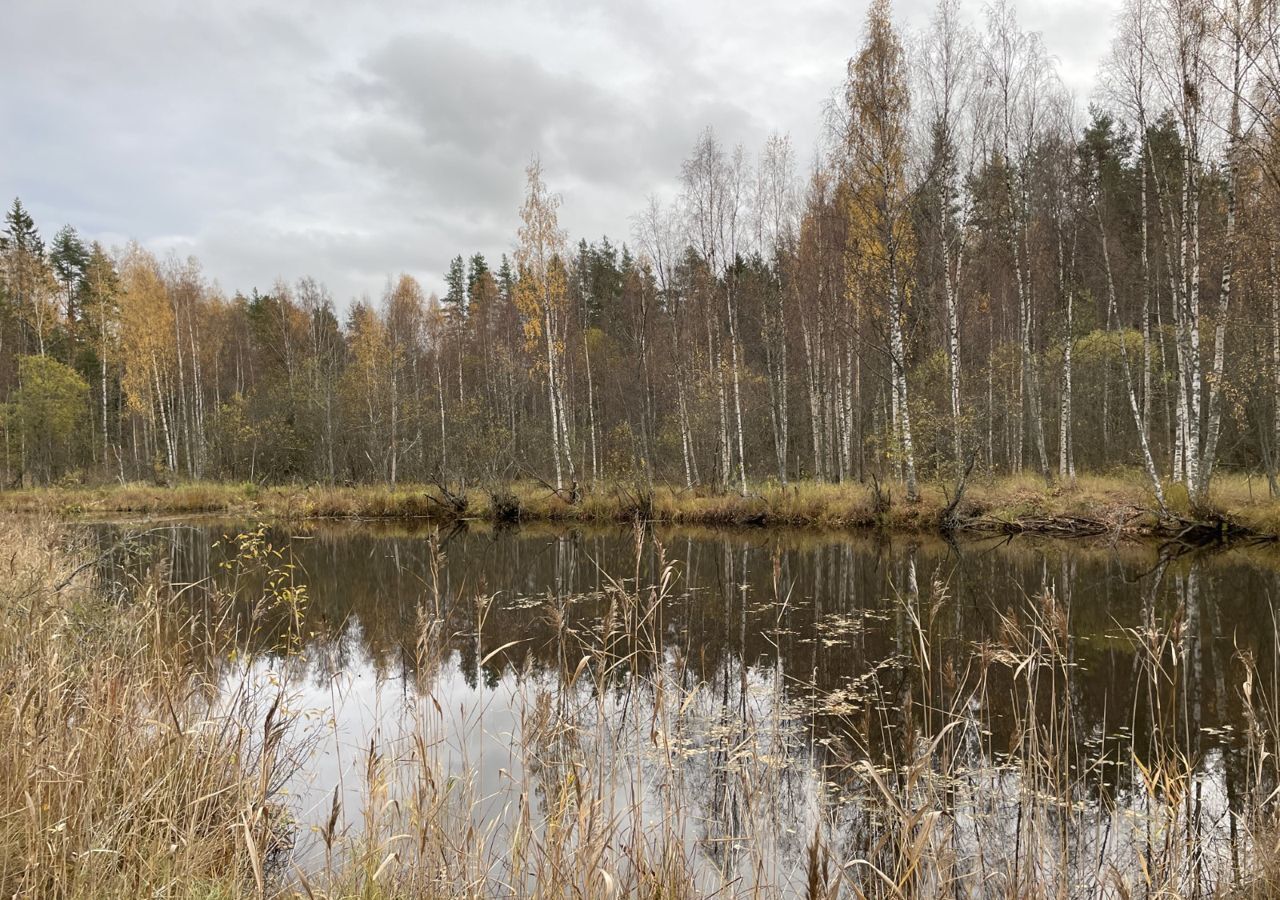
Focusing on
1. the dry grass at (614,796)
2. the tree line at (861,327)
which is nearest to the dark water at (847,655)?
the dry grass at (614,796)

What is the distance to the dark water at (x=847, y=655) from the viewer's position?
10.4 ft

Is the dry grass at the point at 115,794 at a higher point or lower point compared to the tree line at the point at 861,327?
lower

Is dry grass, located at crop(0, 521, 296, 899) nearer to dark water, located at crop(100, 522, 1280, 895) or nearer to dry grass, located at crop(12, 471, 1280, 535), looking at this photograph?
dark water, located at crop(100, 522, 1280, 895)

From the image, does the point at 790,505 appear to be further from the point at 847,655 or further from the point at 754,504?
the point at 847,655

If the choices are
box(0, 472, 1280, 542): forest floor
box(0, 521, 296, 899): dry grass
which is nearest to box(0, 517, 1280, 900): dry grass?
box(0, 521, 296, 899): dry grass

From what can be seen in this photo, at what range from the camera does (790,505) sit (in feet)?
55.9

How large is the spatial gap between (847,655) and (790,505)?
34.8 ft

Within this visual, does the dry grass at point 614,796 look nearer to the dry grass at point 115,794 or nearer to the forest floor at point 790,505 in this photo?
the dry grass at point 115,794

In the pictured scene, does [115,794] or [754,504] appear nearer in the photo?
[115,794]

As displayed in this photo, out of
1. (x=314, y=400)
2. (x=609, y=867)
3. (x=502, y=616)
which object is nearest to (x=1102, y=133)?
(x=502, y=616)

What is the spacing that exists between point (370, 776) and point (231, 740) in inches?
88.3

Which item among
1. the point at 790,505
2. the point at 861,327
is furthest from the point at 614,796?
the point at 861,327

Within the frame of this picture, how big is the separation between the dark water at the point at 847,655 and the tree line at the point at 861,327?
5068 millimetres

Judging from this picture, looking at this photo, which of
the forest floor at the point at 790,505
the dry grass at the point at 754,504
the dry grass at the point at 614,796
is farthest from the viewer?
the dry grass at the point at 754,504
